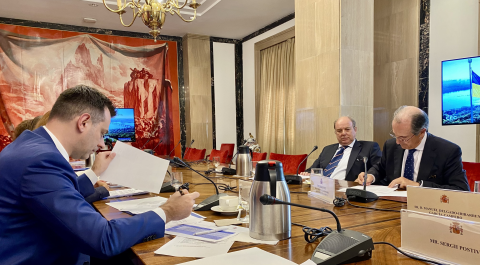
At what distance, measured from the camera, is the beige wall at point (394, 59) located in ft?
15.9

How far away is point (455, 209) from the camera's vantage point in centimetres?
105

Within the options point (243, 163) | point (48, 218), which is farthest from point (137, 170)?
point (243, 163)

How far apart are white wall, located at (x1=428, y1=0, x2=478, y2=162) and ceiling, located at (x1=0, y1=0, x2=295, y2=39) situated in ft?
8.44

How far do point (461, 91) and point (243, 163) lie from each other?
2.73 metres

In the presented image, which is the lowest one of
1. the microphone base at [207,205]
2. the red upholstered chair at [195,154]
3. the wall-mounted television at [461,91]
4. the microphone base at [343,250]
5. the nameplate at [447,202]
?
the red upholstered chair at [195,154]

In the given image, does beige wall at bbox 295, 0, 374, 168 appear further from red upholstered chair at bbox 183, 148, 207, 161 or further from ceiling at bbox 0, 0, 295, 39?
ceiling at bbox 0, 0, 295, 39

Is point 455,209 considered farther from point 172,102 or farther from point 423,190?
point 172,102

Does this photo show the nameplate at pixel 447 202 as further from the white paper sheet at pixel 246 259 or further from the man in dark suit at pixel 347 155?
the man in dark suit at pixel 347 155

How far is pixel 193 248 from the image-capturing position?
40.5 inches

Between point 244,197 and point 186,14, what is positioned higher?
point 186,14

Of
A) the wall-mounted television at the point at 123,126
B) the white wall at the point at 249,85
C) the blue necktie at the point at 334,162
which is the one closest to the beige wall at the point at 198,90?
→ the white wall at the point at 249,85

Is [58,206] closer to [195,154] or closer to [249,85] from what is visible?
[195,154]

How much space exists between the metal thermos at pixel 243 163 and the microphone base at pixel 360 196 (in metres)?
1.20

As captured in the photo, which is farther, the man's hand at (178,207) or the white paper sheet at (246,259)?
the man's hand at (178,207)
